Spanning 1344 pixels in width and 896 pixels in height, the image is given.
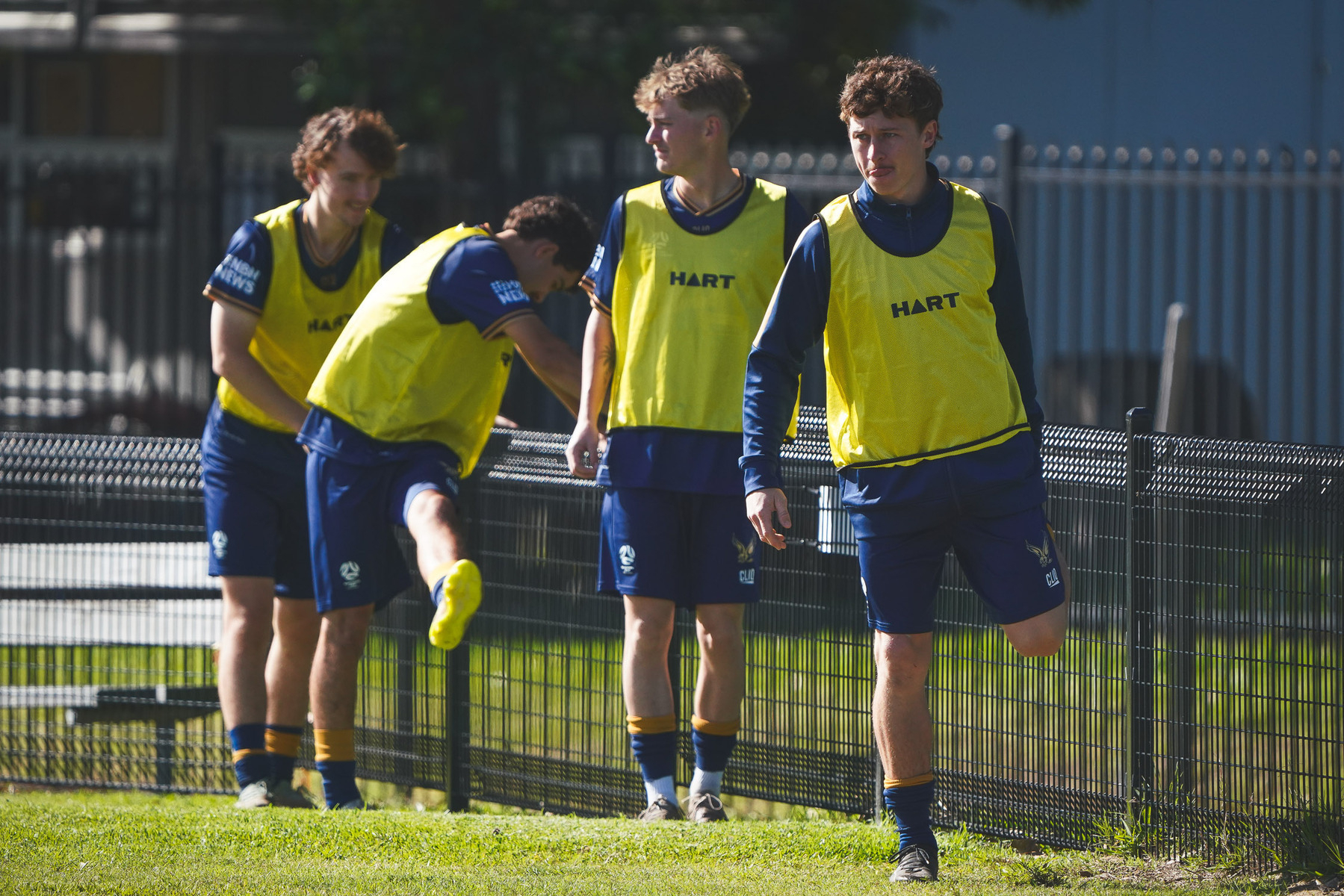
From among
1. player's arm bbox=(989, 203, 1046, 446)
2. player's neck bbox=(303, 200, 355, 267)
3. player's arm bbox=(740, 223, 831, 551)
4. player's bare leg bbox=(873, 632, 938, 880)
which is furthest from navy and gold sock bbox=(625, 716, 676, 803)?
player's neck bbox=(303, 200, 355, 267)

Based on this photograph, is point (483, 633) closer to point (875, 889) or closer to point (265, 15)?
point (875, 889)

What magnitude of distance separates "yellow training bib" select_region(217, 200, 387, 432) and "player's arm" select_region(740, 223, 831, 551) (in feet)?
6.94

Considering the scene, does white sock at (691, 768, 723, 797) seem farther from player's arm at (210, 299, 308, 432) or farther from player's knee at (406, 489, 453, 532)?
player's arm at (210, 299, 308, 432)

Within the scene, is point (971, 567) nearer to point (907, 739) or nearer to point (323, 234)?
point (907, 739)

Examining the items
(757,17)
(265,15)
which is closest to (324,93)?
(265,15)

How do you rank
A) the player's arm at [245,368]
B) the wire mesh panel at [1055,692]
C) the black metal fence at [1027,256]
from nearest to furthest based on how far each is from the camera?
1. the wire mesh panel at [1055,692]
2. the player's arm at [245,368]
3. the black metal fence at [1027,256]

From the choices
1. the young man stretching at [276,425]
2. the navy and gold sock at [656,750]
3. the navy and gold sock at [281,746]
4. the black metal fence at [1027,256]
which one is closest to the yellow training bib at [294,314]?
the young man stretching at [276,425]

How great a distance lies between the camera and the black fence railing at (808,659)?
14.8ft

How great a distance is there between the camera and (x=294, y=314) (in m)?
5.79

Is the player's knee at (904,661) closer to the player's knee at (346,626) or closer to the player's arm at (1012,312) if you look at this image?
the player's arm at (1012,312)

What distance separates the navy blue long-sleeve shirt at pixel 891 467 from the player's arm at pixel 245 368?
199cm

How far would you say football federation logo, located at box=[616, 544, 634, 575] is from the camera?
502 centimetres

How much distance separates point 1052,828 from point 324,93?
9.65m

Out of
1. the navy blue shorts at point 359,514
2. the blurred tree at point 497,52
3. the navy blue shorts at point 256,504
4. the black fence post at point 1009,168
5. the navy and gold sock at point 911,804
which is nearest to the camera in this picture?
the navy and gold sock at point 911,804
